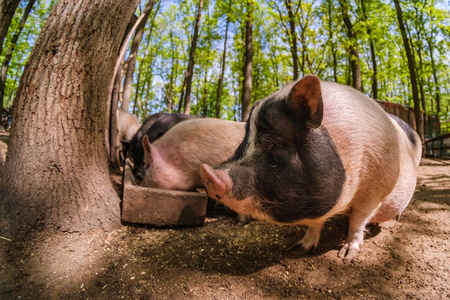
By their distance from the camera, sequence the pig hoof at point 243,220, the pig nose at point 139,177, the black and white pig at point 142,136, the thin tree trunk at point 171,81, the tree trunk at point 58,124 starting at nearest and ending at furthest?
the tree trunk at point 58,124 → the pig hoof at point 243,220 → the pig nose at point 139,177 → the black and white pig at point 142,136 → the thin tree trunk at point 171,81

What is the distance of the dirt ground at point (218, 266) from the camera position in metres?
2.00

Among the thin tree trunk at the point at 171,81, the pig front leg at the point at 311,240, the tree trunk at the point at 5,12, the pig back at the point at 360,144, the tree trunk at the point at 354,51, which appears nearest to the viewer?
the pig back at the point at 360,144

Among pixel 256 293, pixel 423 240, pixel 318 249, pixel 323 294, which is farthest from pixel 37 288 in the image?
pixel 423 240

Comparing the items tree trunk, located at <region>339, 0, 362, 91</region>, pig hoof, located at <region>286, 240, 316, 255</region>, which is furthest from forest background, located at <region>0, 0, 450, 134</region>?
pig hoof, located at <region>286, 240, 316, 255</region>

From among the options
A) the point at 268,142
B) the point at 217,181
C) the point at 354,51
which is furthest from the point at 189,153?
the point at 354,51

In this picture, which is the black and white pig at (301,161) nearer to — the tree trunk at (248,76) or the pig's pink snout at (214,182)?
the pig's pink snout at (214,182)

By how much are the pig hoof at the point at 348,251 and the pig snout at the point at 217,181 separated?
1514mm

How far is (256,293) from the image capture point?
2061 mm

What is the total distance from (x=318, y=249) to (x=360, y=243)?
15.5 inches

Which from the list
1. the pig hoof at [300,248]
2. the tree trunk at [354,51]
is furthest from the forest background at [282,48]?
the pig hoof at [300,248]

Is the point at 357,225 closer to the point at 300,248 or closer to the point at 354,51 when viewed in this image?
the point at 300,248

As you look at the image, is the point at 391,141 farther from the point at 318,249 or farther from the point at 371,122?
the point at 318,249

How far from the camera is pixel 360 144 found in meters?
2.22

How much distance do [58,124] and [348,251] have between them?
2874mm
